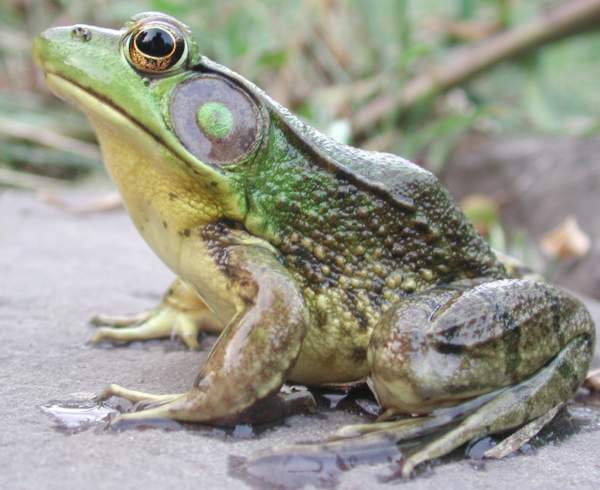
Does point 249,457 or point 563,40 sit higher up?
point 563,40

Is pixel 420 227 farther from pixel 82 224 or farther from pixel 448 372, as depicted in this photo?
pixel 82 224

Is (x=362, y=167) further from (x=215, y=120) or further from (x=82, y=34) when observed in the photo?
(x=82, y=34)

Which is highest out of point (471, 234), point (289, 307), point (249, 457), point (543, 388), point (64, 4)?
point (64, 4)

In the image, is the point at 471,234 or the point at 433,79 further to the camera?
the point at 433,79

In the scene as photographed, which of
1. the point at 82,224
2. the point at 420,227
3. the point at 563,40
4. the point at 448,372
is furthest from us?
the point at 563,40

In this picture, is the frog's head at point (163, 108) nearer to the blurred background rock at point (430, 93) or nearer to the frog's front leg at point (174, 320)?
the frog's front leg at point (174, 320)

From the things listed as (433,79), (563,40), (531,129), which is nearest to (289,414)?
(433,79)

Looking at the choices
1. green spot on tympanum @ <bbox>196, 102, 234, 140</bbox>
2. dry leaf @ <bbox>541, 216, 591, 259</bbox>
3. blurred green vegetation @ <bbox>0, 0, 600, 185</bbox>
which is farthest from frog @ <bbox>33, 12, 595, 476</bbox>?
blurred green vegetation @ <bbox>0, 0, 600, 185</bbox>
